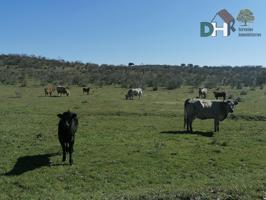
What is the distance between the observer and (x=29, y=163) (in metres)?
16.1

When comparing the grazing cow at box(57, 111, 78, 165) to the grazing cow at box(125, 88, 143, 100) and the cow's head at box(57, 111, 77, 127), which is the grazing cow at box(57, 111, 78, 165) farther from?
the grazing cow at box(125, 88, 143, 100)

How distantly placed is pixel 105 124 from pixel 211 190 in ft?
51.4

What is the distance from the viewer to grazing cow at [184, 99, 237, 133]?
24.4 metres

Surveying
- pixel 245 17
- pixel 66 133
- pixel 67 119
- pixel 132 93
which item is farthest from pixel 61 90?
pixel 66 133

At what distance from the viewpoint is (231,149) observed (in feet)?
62.8

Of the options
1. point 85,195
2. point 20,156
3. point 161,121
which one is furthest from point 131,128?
point 85,195

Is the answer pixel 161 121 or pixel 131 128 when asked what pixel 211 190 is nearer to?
pixel 131 128

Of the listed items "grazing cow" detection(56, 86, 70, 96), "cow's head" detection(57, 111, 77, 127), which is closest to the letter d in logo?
"grazing cow" detection(56, 86, 70, 96)

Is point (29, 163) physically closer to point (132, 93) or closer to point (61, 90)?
point (132, 93)

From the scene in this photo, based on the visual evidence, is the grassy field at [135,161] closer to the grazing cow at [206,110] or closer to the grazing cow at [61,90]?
the grazing cow at [206,110]

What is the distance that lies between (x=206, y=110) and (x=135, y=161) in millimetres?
9143

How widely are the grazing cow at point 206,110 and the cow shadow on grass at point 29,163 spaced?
30.3 ft

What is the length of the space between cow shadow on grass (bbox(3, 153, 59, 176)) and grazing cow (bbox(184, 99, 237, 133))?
9224mm

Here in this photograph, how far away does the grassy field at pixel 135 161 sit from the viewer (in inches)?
500
